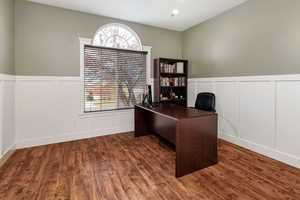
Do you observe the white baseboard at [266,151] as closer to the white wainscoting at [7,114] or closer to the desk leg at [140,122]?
the desk leg at [140,122]

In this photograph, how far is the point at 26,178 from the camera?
5.98 feet

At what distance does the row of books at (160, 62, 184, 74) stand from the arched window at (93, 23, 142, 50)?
75cm

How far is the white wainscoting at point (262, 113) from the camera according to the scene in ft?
6.99

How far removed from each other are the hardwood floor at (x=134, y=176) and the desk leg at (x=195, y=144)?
0.36 feet

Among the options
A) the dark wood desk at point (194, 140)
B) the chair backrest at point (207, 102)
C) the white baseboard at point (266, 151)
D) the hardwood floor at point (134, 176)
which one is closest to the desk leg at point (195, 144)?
the dark wood desk at point (194, 140)

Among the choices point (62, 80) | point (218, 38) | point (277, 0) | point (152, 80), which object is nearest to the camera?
point (277, 0)

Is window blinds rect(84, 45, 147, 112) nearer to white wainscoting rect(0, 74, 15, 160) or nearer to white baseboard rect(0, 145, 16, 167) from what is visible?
white wainscoting rect(0, 74, 15, 160)

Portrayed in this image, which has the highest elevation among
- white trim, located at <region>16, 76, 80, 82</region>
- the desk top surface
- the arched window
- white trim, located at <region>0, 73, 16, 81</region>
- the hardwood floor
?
the arched window

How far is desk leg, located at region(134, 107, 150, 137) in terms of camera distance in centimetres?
332

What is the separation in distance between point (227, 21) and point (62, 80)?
3516 mm

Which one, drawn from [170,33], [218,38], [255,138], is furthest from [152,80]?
[255,138]

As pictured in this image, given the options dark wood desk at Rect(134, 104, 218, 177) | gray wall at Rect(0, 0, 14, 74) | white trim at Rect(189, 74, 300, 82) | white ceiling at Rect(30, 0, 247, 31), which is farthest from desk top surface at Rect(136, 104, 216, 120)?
gray wall at Rect(0, 0, 14, 74)

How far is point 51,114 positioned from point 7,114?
650 millimetres

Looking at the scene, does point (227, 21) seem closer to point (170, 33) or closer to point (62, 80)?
point (170, 33)
